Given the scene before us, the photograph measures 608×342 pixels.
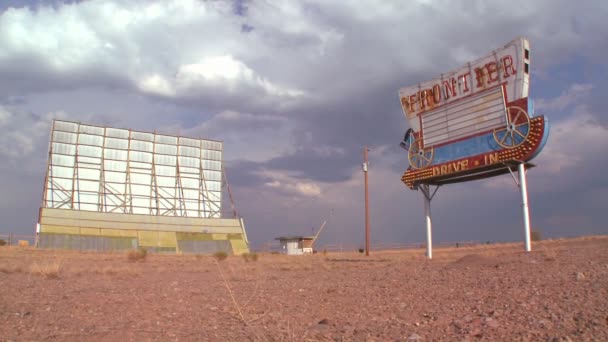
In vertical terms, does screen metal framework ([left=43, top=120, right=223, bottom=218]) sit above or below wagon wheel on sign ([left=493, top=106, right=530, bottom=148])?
above

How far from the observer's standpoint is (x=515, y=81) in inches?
832

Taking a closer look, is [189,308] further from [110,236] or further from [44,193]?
[44,193]

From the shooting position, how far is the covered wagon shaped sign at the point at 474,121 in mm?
20719

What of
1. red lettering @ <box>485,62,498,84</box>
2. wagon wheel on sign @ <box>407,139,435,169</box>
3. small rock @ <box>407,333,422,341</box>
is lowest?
small rock @ <box>407,333,422,341</box>

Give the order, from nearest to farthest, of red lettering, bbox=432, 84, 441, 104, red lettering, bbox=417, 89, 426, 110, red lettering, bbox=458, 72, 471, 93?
red lettering, bbox=458, 72, 471, 93
red lettering, bbox=432, 84, 441, 104
red lettering, bbox=417, 89, 426, 110

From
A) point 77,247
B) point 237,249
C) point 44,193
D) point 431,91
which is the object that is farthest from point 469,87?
point 44,193

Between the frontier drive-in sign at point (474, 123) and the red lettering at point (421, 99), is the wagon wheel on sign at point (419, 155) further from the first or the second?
the red lettering at point (421, 99)

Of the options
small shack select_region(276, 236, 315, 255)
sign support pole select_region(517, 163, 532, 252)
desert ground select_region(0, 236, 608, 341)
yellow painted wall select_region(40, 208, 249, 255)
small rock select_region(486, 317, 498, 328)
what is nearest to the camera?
small rock select_region(486, 317, 498, 328)

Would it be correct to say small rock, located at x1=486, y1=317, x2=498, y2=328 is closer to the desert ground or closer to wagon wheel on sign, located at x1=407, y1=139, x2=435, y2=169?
the desert ground

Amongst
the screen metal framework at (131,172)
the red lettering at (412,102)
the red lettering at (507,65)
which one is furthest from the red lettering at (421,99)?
the screen metal framework at (131,172)

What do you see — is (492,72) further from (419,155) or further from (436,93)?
(419,155)

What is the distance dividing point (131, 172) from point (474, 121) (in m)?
44.3

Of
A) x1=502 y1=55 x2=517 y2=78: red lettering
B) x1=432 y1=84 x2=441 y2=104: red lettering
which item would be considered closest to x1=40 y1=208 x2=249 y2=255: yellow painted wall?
x1=432 y1=84 x2=441 y2=104: red lettering

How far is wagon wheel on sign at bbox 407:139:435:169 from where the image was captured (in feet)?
83.8
